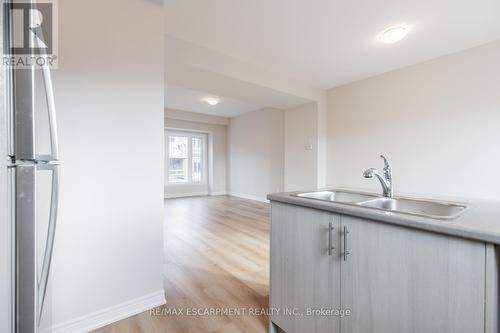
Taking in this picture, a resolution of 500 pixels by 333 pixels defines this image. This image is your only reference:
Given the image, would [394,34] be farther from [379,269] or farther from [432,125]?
[379,269]

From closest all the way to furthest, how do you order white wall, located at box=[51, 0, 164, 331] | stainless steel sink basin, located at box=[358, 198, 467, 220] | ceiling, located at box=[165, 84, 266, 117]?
1. stainless steel sink basin, located at box=[358, 198, 467, 220]
2. white wall, located at box=[51, 0, 164, 331]
3. ceiling, located at box=[165, 84, 266, 117]

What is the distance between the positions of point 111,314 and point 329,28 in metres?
3.10

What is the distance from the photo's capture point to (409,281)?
2.84ft

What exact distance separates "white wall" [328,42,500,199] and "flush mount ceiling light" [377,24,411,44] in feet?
3.31

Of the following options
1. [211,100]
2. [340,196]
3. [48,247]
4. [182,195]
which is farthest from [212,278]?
[182,195]

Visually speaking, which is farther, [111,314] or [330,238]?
[111,314]

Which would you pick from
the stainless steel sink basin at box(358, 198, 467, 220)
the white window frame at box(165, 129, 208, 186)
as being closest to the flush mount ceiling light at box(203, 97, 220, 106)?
the white window frame at box(165, 129, 208, 186)

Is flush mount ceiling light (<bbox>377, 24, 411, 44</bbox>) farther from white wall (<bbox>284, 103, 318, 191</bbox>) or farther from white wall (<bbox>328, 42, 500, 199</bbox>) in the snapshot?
white wall (<bbox>284, 103, 318, 191</bbox>)

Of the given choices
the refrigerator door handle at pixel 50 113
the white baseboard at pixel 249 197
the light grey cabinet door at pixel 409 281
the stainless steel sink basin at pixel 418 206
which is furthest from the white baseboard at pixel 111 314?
the white baseboard at pixel 249 197

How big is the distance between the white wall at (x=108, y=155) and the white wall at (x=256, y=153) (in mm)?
4088

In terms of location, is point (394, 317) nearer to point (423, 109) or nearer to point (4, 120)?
point (4, 120)

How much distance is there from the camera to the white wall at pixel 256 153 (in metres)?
5.62

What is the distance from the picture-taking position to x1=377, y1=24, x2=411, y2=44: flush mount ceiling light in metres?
2.29

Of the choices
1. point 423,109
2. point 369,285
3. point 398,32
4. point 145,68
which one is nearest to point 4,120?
point 145,68
